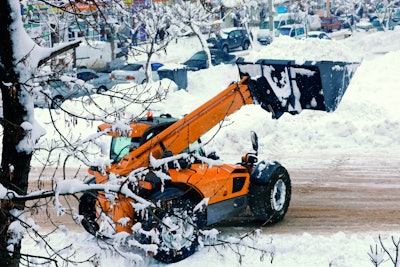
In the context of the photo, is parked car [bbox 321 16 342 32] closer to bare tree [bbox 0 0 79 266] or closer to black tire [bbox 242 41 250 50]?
black tire [bbox 242 41 250 50]

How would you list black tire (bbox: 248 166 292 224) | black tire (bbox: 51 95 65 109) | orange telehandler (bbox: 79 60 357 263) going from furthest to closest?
black tire (bbox: 248 166 292 224), orange telehandler (bbox: 79 60 357 263), black tire (bbox: 51 95 65 109)

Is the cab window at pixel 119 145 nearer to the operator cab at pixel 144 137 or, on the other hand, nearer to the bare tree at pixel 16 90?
the operator cab at pixel 144 137

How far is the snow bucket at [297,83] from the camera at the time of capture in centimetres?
1154

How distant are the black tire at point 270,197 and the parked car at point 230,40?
3474 centimetres

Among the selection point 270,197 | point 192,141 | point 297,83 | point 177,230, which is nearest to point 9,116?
point 177,230

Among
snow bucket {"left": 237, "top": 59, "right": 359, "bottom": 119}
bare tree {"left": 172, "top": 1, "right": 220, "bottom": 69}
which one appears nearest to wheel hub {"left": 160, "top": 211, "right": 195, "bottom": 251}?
snow bucket {"left": 237, "top": 59, "right": 359, "bottom": 119}

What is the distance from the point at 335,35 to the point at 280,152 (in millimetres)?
40881

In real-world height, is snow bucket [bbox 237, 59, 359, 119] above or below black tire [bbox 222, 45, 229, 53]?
above

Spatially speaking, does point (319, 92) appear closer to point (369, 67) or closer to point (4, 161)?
point (4, 161)

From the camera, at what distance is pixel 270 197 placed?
11.5 meters

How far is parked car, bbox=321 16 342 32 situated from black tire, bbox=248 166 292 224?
166 feet

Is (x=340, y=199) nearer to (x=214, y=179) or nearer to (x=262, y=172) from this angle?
(x=262, y=172)

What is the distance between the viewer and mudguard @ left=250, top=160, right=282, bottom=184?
448 inches

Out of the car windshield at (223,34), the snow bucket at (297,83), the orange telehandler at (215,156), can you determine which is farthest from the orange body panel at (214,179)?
the car windshield at (223,34)
